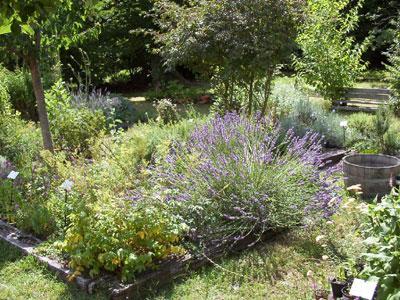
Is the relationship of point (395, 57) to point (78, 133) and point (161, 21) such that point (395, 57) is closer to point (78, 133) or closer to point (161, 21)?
point (161, 21)

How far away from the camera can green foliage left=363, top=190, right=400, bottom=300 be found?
2830 millimetres

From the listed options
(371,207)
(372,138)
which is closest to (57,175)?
(371,207)

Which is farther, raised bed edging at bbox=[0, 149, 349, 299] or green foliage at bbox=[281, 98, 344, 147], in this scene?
green foliage at bbox=[281, 98, 344, 147]

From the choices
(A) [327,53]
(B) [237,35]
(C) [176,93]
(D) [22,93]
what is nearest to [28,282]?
(B) [237,35]

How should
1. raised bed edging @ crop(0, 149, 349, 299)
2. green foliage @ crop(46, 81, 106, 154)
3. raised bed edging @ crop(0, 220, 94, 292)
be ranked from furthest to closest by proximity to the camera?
green foliage @ crop(46, 81, 106, 154), raised bed edging @ crop(0, 220, 94, 292), raised bed edging @ crop(0, 149, 349, 299)

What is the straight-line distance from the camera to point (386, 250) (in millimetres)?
3018

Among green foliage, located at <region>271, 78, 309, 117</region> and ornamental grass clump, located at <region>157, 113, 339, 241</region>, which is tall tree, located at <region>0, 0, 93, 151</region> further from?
green foliage, located at <region>271, 78, 309, 117</region>

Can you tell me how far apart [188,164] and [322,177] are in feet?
4.55

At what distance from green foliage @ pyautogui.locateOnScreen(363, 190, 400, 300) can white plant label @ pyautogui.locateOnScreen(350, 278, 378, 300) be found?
42 millimetres

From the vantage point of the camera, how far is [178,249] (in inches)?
173

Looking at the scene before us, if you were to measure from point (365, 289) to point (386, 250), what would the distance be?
10.6 inches

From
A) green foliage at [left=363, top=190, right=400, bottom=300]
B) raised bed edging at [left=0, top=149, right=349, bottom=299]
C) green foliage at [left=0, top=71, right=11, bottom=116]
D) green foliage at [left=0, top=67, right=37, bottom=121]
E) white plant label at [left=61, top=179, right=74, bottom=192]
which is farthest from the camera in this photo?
green foliage at [left=0, top=67, right=37, bottom=121]

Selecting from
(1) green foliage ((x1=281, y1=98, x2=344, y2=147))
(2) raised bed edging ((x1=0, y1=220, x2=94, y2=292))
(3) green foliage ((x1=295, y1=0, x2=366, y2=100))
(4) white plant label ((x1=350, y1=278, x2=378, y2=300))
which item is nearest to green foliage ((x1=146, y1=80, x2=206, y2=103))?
(3) green foliage ((x1=295, y1=0, x2=366, y2=100))

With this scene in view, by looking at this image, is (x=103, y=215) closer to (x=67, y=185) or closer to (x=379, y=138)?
(x=67, y=185)
